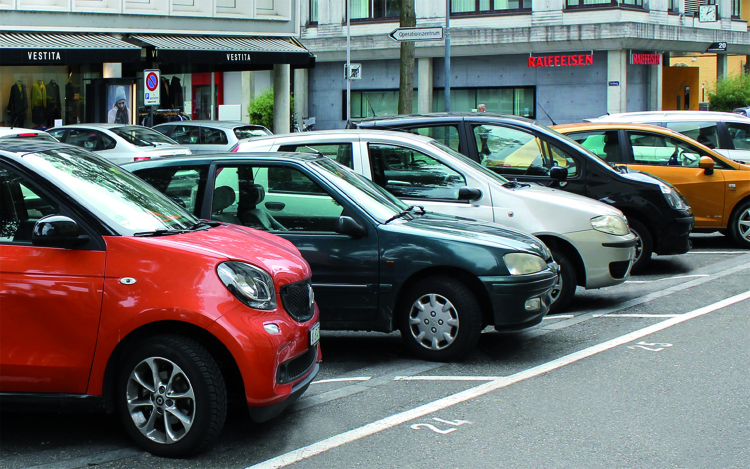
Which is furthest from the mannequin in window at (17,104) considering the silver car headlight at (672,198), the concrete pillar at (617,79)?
the concrete pillar at (617,79)

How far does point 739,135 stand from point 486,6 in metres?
23.3

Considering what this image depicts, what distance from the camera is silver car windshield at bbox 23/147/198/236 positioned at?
4.95 meters

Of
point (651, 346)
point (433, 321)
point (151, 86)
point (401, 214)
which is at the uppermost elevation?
point (151, 86)

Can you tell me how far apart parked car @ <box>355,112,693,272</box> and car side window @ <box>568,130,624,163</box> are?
1944 mm

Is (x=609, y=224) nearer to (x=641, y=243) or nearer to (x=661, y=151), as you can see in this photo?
(x=641, y=243)

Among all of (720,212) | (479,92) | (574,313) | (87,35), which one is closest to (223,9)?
(87,35)

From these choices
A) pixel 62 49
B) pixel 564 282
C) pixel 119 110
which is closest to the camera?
pixel 564 282

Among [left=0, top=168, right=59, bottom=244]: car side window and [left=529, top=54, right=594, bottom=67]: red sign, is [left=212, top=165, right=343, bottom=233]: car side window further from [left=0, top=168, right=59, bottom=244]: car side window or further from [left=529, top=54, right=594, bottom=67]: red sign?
[left=529, top=54, right=594, bottom=67]: red sign

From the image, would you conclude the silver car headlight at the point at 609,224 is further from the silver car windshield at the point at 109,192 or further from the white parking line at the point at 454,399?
the silver car windshield at the point at 109,192

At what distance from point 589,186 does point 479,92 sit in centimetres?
2859

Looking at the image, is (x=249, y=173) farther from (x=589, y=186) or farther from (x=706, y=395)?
(x=589, y=186)

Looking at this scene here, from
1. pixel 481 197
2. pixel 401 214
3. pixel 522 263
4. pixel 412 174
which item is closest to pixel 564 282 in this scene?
pixel 481 197

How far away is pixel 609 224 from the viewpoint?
28.1 ft

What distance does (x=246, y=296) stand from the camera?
478cm
